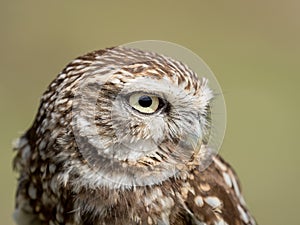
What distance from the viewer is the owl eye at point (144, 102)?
4664 mm

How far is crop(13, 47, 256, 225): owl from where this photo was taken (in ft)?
15.4

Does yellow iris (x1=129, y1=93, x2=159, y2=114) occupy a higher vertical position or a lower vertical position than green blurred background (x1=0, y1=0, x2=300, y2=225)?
higher

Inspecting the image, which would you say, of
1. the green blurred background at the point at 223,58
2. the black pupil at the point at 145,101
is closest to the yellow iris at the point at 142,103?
the black pupil at the point at 145,101

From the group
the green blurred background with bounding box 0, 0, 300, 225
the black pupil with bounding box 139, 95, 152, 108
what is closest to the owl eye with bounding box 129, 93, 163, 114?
the black pupil with bounding box 139, 95, 152, 108

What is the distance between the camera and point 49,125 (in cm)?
495

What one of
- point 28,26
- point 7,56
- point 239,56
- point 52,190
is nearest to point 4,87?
point 7,56

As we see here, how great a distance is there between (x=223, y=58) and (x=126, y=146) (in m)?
8.30

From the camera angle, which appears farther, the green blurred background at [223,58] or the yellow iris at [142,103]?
the green blurred background at [223,58]

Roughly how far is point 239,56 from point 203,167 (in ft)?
26.3

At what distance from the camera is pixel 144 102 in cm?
468

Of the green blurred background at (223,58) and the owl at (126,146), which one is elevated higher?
the owl at (126,146)

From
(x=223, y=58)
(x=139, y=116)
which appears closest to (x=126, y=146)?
(x=139, y=116)

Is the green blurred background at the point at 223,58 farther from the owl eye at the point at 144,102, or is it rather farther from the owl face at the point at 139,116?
the owl eye at the point at 144,102

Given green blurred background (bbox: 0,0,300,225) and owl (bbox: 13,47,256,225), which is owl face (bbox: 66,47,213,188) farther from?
green blurred background (bbox: 0,0,300,225)
